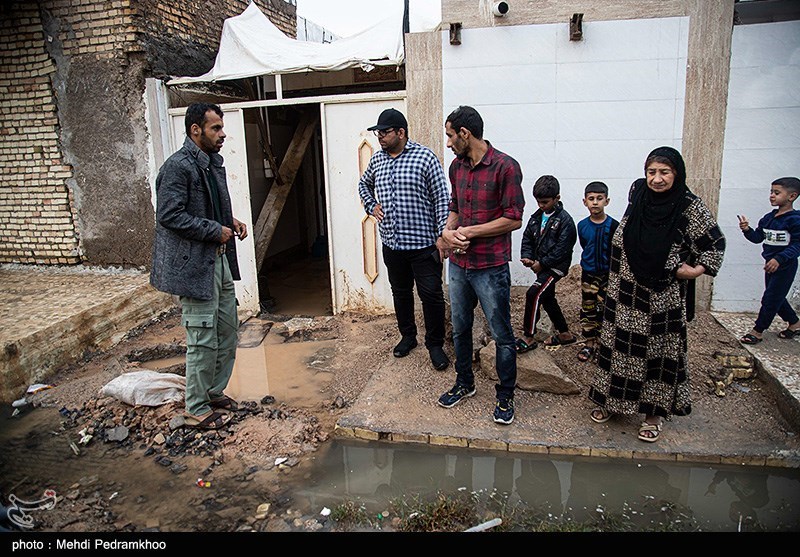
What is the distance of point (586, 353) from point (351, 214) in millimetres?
2975

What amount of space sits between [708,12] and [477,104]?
219cm

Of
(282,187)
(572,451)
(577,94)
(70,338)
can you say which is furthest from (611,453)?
(282,187)

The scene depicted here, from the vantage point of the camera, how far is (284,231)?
32.3 feet

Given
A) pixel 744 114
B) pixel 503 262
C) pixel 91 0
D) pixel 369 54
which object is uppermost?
pixel 91 0

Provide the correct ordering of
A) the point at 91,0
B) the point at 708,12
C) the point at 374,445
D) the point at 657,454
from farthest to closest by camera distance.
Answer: the point at 91,0 < the point at 708,12 < the point at 374,445 < the point at 657,454

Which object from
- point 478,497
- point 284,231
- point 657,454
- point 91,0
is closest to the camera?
point 478,497

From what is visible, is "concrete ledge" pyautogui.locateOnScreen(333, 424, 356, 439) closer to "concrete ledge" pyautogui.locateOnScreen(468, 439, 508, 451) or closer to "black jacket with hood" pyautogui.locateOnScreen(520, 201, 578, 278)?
"concrete ledge" pyautogui.locateOnScreen(468, 439, 508, 451)

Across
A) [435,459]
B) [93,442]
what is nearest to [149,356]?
[93,442]

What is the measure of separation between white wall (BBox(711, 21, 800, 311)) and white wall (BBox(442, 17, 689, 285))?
493 mm

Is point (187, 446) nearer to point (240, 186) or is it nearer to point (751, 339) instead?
point (240, 186)

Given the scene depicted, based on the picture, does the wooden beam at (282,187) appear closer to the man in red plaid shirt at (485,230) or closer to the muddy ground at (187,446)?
the muddy ground at (187,446)

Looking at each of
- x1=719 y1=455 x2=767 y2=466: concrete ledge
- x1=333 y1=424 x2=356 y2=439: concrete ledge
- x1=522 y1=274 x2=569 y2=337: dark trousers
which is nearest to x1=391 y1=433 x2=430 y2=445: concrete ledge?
x1=333 y1=424 x2=356 y2=439: concrete ledge

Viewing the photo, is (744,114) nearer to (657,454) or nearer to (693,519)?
(657,454)

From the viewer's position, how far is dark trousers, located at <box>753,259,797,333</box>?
451cm
